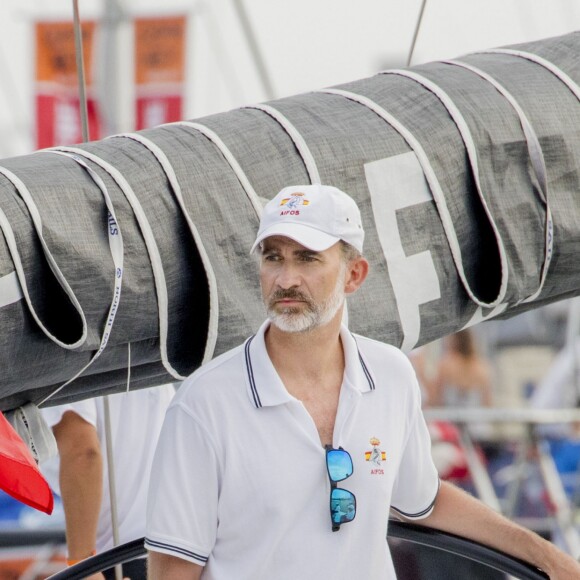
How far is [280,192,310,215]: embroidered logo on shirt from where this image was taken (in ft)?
8.60

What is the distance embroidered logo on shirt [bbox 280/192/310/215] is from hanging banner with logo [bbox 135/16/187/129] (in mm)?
11177

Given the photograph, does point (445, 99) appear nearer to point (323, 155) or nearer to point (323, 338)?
point (323, 155)

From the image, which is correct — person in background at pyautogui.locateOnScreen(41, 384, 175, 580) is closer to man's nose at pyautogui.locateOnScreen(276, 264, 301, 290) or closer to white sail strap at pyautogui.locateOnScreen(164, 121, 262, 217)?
white sail strap at pyautogui.locateOnScreen(164, 121, 262, 217)

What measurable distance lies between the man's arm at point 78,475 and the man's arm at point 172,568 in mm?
1328

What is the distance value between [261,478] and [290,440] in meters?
0.10

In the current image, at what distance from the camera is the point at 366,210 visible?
2984mm

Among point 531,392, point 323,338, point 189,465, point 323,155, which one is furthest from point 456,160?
point 531,392

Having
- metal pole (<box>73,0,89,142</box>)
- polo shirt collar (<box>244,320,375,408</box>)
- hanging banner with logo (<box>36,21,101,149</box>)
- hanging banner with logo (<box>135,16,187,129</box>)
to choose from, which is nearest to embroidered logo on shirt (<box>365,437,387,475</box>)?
polo shirt collar (<box>244,320,375,408</box>)

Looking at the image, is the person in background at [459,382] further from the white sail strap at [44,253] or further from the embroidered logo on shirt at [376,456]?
the white sail strap at [44,253]

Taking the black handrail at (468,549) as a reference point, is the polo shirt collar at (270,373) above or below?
above

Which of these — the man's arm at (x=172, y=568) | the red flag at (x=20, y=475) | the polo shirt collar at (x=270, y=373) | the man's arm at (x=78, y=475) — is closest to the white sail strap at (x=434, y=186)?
the polo shirt collar at (x=270, y=373)

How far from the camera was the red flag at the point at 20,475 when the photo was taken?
235 cm

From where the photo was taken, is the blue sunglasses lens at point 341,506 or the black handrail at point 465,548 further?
the black handrail at point 465,548

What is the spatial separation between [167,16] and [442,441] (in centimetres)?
734
